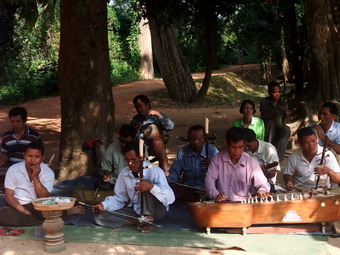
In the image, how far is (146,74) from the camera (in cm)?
2541

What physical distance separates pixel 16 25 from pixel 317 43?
1354 centimetres

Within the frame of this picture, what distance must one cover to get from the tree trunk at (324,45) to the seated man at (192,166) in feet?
13.6

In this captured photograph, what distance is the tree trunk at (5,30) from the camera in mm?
17719

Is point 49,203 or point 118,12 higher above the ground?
point 118,12

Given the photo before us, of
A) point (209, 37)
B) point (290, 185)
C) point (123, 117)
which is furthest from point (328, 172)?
point (209, 37)

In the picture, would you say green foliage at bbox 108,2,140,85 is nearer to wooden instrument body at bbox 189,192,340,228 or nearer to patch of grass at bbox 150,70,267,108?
patch of grass at bbox 150,70,267,108

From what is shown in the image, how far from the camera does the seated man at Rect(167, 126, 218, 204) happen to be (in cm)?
594

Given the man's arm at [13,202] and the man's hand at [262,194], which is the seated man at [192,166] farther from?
the man's arm at [13,202]

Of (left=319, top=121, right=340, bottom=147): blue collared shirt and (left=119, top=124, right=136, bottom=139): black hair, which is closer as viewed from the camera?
(left=119, top=124, right=136, bottom=139): black hair

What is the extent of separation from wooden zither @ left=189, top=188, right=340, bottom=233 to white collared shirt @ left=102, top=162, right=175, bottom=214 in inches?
12.9

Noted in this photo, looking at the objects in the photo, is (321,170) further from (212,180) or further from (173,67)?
(173,67)

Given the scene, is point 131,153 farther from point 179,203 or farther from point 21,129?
point 21,129

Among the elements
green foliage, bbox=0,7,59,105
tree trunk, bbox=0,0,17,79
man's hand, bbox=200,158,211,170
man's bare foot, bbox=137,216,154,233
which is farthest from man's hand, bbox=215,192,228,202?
green foliage, bbox=0,7,59,105

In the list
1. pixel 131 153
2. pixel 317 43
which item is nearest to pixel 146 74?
pixel 317 43
